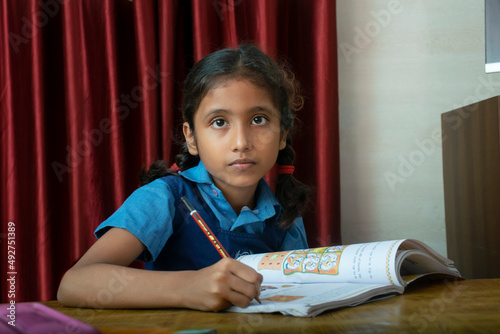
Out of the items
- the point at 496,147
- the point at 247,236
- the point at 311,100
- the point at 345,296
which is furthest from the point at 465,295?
the point at 311,100

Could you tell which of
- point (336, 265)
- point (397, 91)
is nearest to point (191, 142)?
point (336, 265)

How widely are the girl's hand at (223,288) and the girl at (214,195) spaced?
0.24 ft

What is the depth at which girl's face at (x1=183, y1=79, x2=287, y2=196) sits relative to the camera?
2.99 ft

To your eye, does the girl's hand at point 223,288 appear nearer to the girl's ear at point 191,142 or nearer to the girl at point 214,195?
the girl at point 214,195

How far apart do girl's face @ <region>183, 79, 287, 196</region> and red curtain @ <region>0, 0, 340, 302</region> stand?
52 cm

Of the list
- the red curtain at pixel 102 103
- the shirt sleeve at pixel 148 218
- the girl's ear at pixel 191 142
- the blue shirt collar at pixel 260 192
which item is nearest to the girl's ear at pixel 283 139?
the blue shirt collar at pixel 260 192

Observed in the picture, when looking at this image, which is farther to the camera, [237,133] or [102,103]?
[102,103]

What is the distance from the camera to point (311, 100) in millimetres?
1526

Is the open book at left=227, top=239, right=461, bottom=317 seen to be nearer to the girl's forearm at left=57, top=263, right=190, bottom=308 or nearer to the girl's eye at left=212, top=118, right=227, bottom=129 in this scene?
the girl's forearm at left=57, top=263, right=190, bottom=308

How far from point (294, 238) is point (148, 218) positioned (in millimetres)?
407

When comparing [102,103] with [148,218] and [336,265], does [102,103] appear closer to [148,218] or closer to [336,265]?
[148,218]

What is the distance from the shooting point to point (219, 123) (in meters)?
0.94

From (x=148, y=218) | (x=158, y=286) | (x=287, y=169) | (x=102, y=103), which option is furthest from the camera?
(x=102, y=103)

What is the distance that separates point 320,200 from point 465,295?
0.88m
